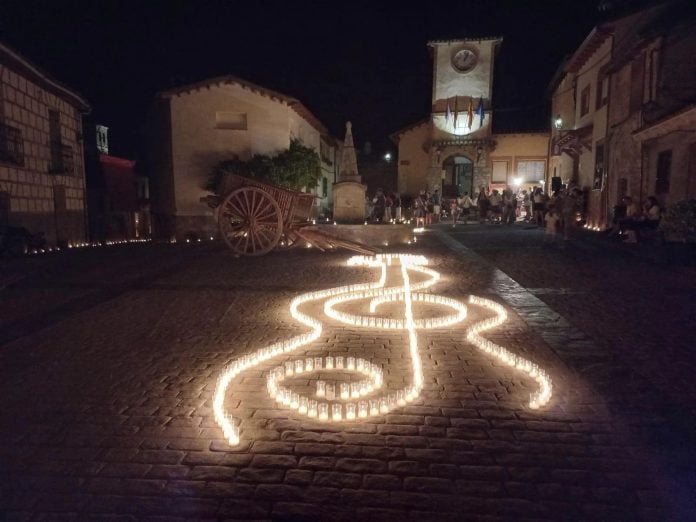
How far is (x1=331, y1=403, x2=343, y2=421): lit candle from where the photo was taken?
338 cm

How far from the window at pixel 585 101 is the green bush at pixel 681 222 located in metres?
13.0

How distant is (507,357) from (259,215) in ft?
27.0

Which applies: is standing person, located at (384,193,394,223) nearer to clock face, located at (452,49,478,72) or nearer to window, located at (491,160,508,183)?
window, located at (491,160,508,183)

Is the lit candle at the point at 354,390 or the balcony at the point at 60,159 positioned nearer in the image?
the lit candle at the point at 354,390

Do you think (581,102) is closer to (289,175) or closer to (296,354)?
(289,175)

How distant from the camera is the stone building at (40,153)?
13945 millimetres

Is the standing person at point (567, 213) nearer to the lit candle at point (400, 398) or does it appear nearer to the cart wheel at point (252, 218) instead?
the cart wheel at point (252, 218)

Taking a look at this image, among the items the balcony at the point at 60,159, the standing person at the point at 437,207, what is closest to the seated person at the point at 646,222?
the standing person at the point at 437,207

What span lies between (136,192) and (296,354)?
29.2 metres

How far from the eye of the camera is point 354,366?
439 centimetres

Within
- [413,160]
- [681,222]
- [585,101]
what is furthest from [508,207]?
[681,222]

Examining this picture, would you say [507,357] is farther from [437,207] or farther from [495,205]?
[437,207]

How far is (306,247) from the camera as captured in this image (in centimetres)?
1434

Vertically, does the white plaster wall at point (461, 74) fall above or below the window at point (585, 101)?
above
